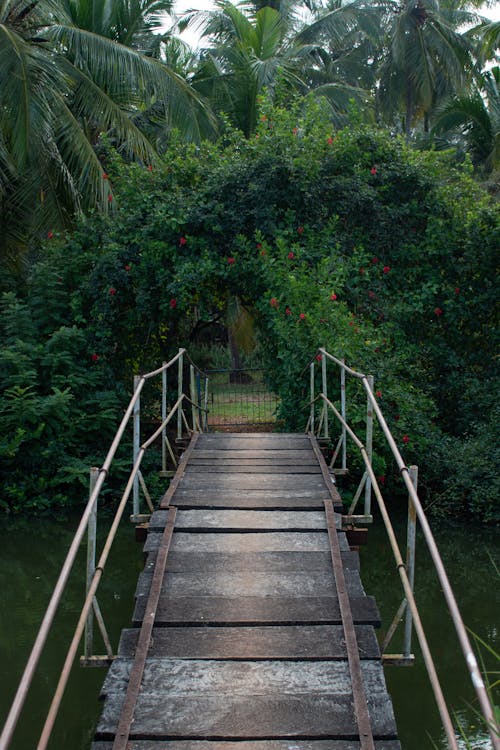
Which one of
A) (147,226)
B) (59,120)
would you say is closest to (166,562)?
(147,226)

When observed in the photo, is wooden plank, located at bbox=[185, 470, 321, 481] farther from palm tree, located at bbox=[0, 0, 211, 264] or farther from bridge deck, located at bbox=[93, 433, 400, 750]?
palm tree, located at bbox=[0, 0, 211, 264]

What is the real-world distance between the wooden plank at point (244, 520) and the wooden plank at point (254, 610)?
876 mm

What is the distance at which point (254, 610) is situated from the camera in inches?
162

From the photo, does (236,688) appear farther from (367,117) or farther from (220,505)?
(367,117)

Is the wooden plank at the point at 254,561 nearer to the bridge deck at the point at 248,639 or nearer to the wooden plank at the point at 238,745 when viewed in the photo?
the bridge deck at the point at 248,639

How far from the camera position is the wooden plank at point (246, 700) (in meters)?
3.25

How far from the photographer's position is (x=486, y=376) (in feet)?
37.8

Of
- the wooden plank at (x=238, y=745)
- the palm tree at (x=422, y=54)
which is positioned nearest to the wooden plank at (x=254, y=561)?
the wooden plank at (x=238, y=745)

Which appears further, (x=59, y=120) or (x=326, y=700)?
(x=59, y=120)

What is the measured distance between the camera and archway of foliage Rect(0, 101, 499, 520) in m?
10.7

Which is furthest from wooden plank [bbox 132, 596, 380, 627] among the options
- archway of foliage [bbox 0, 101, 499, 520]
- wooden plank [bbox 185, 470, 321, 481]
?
archway of foliage [bbox 0, 101, 499, 520]

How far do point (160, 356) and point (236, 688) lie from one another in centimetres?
933

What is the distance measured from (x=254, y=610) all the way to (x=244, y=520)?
117 centimetres

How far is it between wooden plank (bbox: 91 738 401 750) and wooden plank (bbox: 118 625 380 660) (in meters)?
0.55
